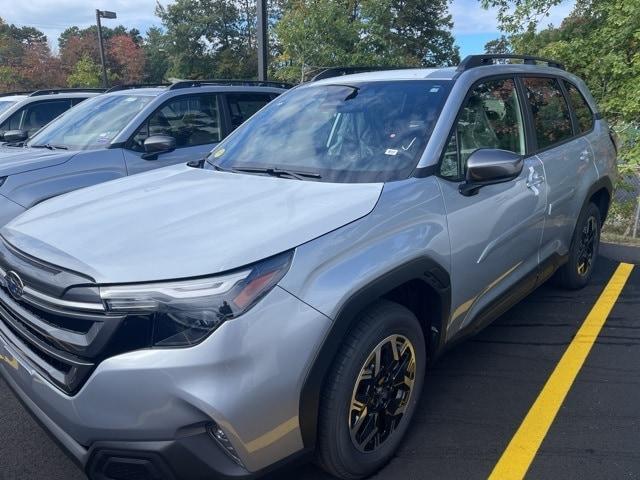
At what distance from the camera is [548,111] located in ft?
13.1

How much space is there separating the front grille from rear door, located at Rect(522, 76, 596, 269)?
2836 mm

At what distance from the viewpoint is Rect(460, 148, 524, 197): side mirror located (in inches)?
107

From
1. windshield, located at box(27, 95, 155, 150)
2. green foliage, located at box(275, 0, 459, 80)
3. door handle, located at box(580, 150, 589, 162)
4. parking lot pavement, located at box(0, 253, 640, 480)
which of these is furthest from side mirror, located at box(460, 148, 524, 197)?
green foliage, located at box(275, 0, 459, 80)

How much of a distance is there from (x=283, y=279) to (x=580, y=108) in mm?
3650

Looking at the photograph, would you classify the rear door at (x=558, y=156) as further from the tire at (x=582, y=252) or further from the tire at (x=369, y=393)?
the tire at (x=369, y=393)

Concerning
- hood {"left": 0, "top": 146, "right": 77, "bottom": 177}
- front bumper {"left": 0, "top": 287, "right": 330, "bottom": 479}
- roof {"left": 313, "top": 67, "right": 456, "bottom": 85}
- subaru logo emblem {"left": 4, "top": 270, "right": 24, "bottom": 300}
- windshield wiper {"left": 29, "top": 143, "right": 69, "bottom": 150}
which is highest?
roof {"left": 313, "top": 67, "right": 456, "bottom": 85}

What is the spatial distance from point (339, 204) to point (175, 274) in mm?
783

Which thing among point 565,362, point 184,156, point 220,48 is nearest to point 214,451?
point 565,362

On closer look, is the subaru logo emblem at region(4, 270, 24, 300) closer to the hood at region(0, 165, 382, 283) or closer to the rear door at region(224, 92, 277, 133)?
the hood at region(0, 165, 382, 283)

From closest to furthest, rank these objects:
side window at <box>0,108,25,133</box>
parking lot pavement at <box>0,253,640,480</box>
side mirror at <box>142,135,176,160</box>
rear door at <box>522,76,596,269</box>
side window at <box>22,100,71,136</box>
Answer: parking lot pavement at <box>0,253,640,480</box>, rear door at <box>522,76,596,269</box>, side mirror at <box>142,135,176,160</box>, side window at <box>0,108,25,133</box>, side window at <box>22,100,71,136</box>

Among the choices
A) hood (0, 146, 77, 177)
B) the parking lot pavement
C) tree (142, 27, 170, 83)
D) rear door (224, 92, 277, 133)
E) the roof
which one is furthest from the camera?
tree (142, 27, 170, 83)

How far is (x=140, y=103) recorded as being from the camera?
5.82m

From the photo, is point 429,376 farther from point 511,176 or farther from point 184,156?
point 184,156

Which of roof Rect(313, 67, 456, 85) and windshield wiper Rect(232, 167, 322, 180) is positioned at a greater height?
roof Rect(313, 67, 456, 85)
